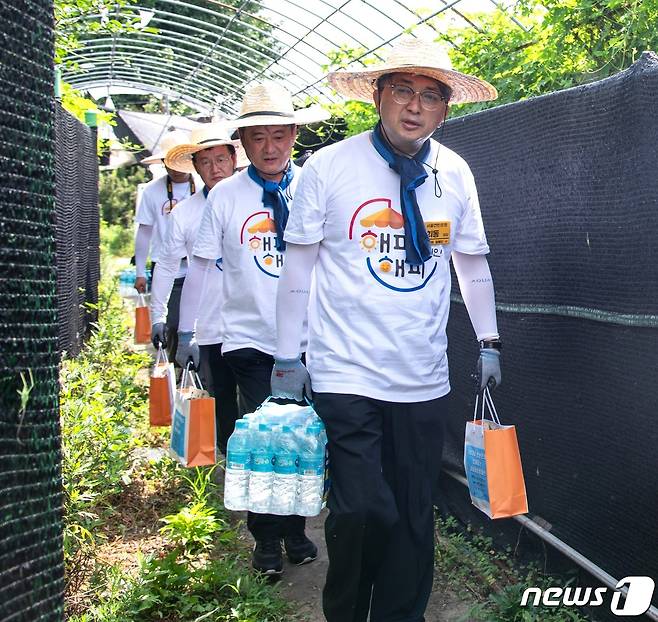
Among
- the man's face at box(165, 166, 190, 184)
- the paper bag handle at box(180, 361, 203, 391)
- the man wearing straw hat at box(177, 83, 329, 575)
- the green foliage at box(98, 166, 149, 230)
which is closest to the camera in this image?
the man wearing straw hat at box(177, 83, 329, 575)

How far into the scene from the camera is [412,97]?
3.33m

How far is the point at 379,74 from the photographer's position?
3438mm

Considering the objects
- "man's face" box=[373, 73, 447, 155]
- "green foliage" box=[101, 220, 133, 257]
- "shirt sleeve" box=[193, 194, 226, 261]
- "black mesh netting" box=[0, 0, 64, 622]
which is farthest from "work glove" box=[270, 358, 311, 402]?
"green foliage" box=[101, 220, 133, 257]

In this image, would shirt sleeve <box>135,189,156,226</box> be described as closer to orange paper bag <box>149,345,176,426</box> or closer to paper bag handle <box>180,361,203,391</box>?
orange paper bag <box>149,345,176,426</box>

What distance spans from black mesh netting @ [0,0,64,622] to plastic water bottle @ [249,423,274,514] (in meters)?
1.33

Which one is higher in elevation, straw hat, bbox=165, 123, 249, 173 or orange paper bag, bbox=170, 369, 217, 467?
straw hat, bbox=165, 123, 249, 173

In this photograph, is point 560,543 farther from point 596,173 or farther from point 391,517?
point 596,173

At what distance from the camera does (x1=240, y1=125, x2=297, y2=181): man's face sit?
14.6ft

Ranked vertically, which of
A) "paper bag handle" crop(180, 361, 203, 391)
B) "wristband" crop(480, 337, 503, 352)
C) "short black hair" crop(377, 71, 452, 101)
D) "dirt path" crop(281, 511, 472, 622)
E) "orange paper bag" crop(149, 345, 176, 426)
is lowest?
"dirt path" crop(281, 511, 472, 622)

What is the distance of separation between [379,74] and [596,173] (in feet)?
2.78

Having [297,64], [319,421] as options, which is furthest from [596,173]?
[297,64]

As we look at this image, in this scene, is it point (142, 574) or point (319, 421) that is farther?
point (142, 574)

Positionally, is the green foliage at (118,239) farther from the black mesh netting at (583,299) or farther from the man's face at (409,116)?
the man's face at (409,116)

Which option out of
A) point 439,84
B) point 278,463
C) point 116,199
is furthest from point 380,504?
point 116,199
